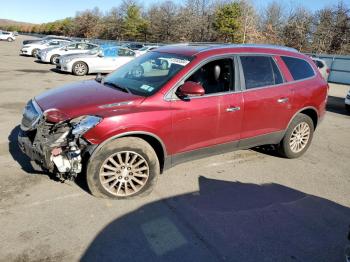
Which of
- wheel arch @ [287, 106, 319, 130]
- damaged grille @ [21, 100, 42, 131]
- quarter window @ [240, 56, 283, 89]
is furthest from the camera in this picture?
wheel arch @ [287, 106, 319, 130]

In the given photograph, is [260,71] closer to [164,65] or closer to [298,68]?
[298,68]

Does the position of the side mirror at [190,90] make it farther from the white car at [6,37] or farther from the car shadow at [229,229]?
the white car at [6,37]

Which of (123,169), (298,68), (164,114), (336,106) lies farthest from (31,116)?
(336,106)

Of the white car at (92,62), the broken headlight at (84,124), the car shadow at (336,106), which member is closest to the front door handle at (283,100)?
the broken headlight at (84,124)

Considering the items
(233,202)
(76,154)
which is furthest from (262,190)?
(76,154)

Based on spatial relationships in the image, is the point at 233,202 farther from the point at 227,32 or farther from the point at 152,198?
the point at 227,32

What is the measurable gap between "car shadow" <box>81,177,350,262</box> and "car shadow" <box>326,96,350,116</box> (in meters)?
7.60

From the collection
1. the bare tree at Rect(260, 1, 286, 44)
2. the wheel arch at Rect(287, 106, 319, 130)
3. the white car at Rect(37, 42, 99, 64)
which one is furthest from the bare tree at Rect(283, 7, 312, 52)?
the wheel arch at Rect(287, 106, 319, 130)

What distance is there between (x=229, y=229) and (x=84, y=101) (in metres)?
2.24

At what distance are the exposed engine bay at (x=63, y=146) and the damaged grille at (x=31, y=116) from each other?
0.22 m

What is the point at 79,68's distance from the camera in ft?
55.9

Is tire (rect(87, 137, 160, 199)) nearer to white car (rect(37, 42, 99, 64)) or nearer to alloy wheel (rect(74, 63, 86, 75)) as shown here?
alloy wheel (rect(74, 63, 86, 75))

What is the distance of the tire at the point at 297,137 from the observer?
228 inches

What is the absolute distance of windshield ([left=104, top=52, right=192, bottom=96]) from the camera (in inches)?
179
